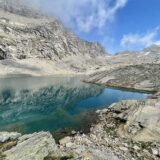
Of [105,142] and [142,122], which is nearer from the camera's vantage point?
[105,142]

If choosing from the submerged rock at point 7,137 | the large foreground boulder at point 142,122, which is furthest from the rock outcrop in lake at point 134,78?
the submerged rock at point 7,137

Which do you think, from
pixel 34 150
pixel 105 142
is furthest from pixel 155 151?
pixel 34 150

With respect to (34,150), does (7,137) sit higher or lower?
lower

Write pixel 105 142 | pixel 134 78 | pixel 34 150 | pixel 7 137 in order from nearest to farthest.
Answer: pixel 34 150 → pixel 105 142 → pixel 7 137 → pixel 134 78

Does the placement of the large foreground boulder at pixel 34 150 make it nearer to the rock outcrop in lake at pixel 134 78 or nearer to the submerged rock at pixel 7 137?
the submerged rock at pixel 7 137

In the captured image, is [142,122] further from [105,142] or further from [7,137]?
[7,137]

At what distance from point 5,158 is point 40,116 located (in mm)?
27997

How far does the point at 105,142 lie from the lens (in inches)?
1177

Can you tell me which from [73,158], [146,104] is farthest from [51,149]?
[146,104]

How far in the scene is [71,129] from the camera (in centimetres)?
3866

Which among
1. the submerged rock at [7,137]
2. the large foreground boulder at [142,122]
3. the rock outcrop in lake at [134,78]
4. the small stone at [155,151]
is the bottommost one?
the submerged rock at [7,137]

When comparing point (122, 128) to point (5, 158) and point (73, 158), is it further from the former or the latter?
point (5, 158)

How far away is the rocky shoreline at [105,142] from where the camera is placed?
24.4 meters

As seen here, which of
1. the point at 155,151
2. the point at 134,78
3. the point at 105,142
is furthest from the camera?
the point at 134,78
